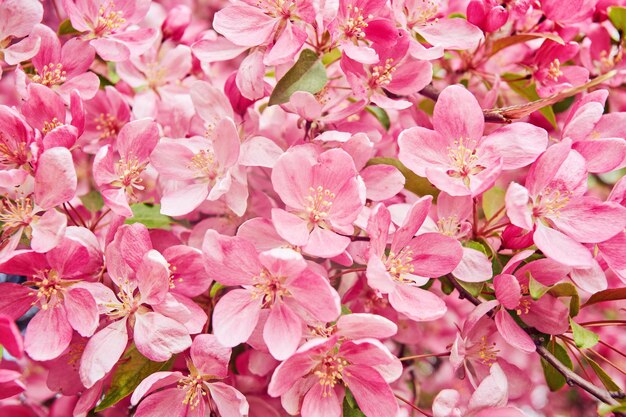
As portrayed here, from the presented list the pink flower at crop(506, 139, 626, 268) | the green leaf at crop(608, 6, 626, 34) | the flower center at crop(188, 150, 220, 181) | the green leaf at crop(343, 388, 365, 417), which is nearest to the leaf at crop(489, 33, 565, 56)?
the green leaf at crop(608, 6, 626, 34)

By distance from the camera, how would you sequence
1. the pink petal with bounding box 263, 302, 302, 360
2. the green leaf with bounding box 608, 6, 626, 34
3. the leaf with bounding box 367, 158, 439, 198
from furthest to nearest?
the green leaf with bounding box 608, 6, 626, 34, the leaf with bounding box 367, 158, 439, 198, the pink petal with bounding box 263, 302, 302, 360

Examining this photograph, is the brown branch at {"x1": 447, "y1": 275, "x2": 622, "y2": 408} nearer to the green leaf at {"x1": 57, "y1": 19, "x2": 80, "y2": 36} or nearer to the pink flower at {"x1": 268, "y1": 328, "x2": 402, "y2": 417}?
the pink flower at {"x1": 268, "y1": 328, "x2": 402, "y2": 417}

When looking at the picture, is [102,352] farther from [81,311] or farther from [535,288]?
[535,288]

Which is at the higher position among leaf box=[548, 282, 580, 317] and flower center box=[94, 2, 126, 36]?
flower center box=[94, 2, 126, 36]

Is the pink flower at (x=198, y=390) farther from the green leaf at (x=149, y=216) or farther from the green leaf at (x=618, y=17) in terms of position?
the green leaf at (x=618, y=17)

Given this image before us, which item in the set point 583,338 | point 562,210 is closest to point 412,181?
point 562,210

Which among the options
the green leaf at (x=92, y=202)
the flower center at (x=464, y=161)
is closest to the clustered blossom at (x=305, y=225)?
the flower center at (x=464, y=161)

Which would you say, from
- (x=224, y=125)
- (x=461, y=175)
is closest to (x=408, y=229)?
(x=461, y=175)
